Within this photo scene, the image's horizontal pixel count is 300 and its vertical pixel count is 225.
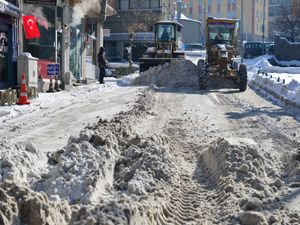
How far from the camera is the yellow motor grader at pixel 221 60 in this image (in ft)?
70.4

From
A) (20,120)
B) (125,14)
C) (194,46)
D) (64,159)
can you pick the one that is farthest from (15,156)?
(194,46)

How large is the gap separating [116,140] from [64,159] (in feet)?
4.39

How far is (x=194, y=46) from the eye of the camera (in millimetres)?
74062

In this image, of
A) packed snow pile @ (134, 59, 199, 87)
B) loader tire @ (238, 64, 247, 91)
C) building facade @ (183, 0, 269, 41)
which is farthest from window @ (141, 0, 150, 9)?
loader tire @ (238, 64, 247, 91)

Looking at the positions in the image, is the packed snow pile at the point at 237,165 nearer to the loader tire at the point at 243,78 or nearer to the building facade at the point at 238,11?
the loader tire at the point at 243,78

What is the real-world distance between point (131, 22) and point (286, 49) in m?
17.2

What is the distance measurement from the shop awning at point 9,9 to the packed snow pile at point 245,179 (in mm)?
10640

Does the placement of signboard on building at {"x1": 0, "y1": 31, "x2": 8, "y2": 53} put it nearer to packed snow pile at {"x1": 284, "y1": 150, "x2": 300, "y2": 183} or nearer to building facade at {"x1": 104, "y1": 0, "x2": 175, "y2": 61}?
packed snow pile at {"x1": 284, "y1": 150, "x2": 300, "y2": 183}

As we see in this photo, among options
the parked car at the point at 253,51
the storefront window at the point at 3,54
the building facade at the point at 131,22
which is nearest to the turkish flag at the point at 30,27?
the storefront window at the point at 3,54

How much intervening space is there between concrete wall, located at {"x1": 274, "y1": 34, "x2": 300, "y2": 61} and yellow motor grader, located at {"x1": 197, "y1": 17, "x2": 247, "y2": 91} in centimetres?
2675

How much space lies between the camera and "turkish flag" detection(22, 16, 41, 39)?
19031 millimetres

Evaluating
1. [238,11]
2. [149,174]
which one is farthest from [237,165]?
[238,11]

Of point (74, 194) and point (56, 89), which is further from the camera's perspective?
point (56, 89)

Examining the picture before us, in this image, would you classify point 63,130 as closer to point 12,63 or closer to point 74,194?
point 74,194
